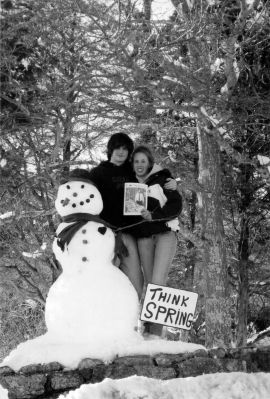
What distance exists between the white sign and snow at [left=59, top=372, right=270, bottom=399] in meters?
0.97

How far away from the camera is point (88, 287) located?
4.58 meters

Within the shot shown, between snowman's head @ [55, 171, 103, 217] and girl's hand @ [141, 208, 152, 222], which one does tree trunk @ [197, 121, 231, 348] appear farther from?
snowman's head @ [55, 171, 103, 217]

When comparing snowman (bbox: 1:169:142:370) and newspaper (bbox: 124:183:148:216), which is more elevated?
newspaper (bbox: 124:183:148:216)

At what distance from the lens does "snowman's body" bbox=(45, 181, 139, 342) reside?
449 centimetres

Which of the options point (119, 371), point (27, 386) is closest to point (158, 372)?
point (119, 371)

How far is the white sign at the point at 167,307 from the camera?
470 centimetres

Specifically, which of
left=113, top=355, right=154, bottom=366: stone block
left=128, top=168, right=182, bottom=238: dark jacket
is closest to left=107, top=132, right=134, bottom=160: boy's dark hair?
left=128, top=168, right=182, bottom=238: dark jacket

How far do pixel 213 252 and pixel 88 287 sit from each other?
466 centimetres

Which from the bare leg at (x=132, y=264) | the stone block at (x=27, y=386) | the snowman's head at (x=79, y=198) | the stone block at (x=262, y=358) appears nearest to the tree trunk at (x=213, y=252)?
the stone block at (x=262, y=358)

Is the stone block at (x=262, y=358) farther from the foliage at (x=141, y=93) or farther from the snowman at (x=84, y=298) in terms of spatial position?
the foliage at (x=141, y=93)

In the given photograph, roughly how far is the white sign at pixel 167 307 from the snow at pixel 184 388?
97cm

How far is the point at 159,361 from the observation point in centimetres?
438

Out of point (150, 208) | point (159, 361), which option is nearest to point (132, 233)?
point (150, 208)

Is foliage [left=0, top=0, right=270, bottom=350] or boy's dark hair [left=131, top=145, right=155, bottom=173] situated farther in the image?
foliage [left=0, top=0, right=270, bottom=350]
